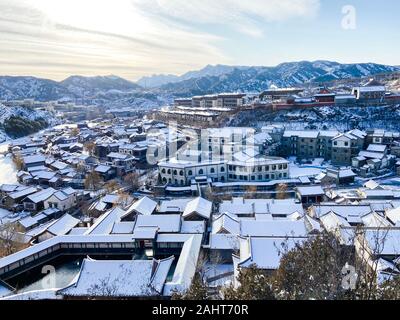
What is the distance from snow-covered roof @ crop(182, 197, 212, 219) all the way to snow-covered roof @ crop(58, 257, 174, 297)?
7.88ft

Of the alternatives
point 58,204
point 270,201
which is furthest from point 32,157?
point 270,201

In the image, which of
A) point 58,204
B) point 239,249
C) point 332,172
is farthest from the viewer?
point 332,172

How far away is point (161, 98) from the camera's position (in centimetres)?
4903

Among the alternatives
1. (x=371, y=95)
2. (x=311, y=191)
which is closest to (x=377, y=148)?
(x=311, y=191)

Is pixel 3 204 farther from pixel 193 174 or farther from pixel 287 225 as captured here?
pixel 287 225

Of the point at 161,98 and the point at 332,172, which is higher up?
the point at 161,98

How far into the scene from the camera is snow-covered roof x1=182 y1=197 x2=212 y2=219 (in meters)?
8.24

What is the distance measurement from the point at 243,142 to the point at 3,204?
10.2 meters

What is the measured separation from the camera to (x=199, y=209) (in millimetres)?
8414

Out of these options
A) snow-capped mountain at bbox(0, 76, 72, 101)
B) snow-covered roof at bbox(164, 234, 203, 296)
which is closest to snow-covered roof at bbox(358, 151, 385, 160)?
snow-covered roof at bbox(164, 234, 203, 296)

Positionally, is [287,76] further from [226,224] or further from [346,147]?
[226,224]

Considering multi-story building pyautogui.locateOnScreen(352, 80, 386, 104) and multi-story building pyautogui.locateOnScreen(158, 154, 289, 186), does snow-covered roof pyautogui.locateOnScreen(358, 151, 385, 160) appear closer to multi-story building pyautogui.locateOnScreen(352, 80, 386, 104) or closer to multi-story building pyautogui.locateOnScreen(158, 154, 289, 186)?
multi-story building pyautogui.locateOnScreen(158, 154, 289, 186)

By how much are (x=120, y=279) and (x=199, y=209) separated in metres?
3.50
